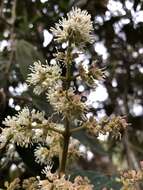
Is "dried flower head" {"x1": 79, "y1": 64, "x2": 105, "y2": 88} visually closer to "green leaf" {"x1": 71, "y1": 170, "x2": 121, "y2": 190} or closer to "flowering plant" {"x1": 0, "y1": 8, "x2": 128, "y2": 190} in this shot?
"flowering plant" {"x1": 0, "y1": 8, "x2": 128, "y2": 190}

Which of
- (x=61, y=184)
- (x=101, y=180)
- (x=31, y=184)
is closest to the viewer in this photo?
(x=61, y=184)

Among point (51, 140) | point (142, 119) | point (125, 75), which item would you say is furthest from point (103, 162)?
point (51, 140)

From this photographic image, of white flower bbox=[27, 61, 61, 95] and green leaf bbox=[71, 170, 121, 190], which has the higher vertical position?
white flower bbox=[27, 61, 61, 95]

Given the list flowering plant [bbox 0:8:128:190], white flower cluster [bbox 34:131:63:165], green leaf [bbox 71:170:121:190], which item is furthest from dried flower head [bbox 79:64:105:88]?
green leaf [bbox 71:170:121:190]

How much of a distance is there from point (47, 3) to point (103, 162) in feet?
7.89

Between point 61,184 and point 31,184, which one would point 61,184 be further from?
point 31,184

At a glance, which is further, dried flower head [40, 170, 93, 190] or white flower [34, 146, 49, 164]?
white flower [34, 146, 49, 164]

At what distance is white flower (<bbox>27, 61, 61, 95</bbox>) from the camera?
88 centimetres

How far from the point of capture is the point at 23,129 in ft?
2.93

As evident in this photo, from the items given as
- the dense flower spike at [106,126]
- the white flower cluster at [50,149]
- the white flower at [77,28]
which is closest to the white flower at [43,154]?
the white flower cluster at [50,149]

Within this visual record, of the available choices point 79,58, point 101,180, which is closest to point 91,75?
point 79,58

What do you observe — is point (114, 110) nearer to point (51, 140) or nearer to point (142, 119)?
point (142, 119)

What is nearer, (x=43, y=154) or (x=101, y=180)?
(x=43, y=154)

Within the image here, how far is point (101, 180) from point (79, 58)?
1.44ft
